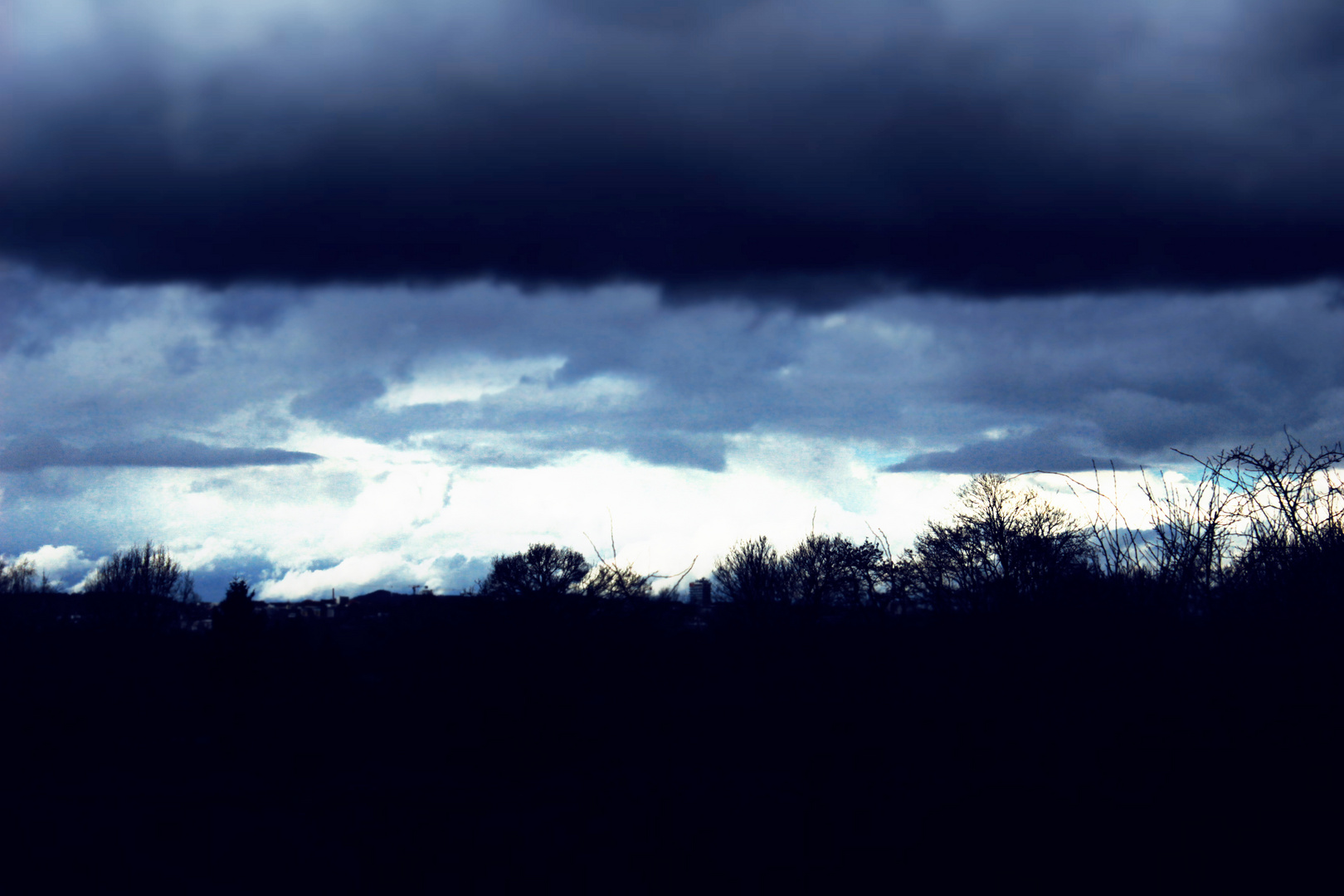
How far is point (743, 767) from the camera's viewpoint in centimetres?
911

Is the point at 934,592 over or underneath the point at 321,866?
over

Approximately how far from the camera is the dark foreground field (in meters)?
5.88

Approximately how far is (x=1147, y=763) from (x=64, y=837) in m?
9.51

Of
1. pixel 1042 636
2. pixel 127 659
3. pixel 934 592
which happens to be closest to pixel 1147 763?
pixel 1042 636

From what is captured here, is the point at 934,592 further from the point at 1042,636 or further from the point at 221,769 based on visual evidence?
the point at 221,769

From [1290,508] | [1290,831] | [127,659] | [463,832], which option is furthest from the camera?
[127,659]

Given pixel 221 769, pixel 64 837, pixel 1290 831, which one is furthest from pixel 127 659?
pixel 1290 831

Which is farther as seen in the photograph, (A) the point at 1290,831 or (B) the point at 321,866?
(B) the point at 321,866

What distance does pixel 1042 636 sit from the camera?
304 inches

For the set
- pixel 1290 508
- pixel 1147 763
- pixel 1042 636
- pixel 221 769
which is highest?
pixel 1290 508

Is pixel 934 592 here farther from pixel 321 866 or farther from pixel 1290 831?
pixel 321 866

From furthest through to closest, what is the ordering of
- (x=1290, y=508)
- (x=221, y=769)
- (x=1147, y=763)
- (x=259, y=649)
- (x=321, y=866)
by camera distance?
1. (x=259, y=649)
2. (x=221, y=769)
3. (x=321, y=866)
4. (x=1290, y=508)
5. (x=1147, y=763)

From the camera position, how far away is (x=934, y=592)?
31.2ft

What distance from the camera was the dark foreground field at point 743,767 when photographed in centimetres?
588
